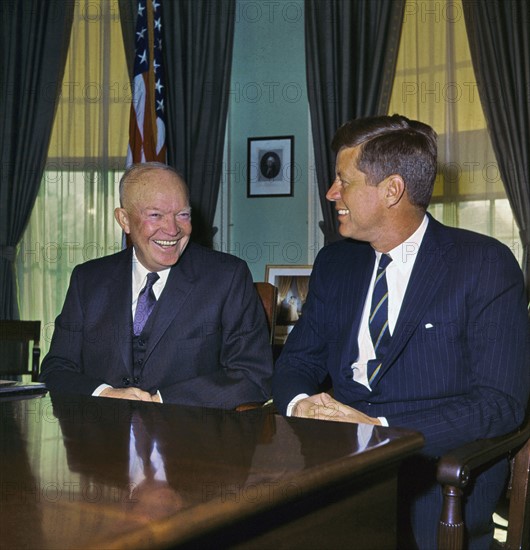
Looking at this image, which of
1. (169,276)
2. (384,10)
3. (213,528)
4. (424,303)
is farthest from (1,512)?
(384,10)

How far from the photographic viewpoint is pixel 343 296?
2.84 m

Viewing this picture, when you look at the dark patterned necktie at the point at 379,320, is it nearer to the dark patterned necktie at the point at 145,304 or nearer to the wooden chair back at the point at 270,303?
A: the wooden chair back at the point at 270,303

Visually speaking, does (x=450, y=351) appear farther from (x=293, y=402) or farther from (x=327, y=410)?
(x=293, y=402)

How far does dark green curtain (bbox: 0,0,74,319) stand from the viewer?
7207 mm

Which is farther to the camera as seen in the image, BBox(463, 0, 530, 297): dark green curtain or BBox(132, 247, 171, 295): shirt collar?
BBox(463, 0, 530, 297): dark green curtain

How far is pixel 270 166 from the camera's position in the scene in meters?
6.86

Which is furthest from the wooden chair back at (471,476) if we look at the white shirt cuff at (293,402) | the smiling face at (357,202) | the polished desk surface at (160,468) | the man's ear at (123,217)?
the man's ear at (123,217)

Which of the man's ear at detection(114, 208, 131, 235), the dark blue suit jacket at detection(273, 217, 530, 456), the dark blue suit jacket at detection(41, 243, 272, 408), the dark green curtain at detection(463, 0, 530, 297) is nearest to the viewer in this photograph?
the dark blue suit jacket at detection(273, 217, 530, 456)

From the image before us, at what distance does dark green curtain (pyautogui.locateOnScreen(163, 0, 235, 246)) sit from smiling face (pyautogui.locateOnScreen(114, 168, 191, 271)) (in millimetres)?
3608

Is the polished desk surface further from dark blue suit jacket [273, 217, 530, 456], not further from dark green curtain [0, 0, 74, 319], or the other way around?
dark green curtain [0, 0, 74, 319]

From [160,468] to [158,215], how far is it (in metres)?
1.92

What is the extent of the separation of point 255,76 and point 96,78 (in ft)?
5.06

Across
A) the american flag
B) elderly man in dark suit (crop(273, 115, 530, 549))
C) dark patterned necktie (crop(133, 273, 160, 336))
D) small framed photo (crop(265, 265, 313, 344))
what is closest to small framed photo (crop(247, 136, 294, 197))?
small framed photo (crop(265, 265, 313, 344))

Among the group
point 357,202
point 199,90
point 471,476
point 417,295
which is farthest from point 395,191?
point 199,90
